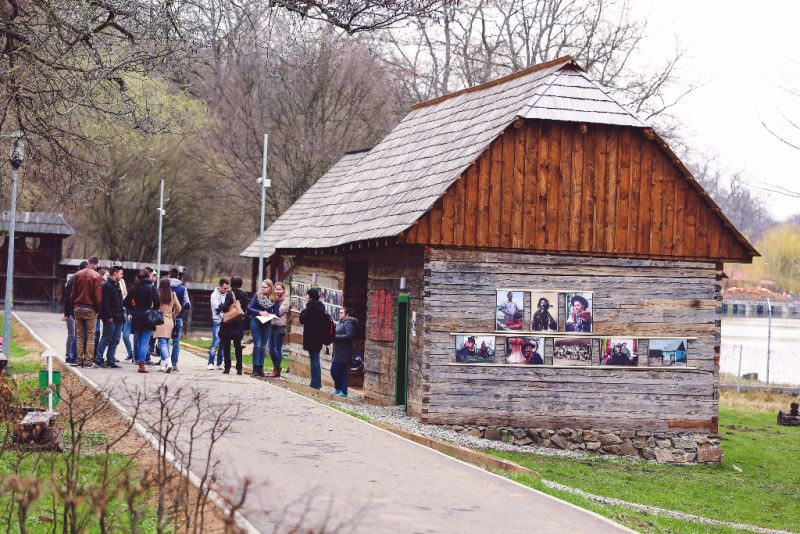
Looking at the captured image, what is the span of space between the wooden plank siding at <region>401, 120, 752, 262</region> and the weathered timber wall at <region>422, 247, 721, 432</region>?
329 mm

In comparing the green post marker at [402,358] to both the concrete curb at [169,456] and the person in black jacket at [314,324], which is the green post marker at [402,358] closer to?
the person in black jacket at [314,324]

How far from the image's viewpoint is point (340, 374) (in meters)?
23.2

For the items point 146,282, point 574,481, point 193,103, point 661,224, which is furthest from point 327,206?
point 193,103

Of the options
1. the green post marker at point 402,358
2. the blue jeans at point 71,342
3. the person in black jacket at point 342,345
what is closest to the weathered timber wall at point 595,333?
the green post marker at point 402,358

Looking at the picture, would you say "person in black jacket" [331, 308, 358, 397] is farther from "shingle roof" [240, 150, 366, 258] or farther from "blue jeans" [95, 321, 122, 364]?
"shingle roof" [240, 150, 366, 258]

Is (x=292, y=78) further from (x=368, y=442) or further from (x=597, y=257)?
(x=368, y=442)

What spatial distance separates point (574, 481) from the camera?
55.6 ft

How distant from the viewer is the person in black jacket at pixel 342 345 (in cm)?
2280

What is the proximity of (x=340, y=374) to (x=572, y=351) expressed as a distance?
15.4 feet

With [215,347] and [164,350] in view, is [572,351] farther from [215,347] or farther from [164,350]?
[215,347]

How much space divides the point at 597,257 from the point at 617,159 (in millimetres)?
1859

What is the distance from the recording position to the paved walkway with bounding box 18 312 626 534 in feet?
32.3

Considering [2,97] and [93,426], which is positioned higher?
[2,97]

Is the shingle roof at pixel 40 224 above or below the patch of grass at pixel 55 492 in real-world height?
above
